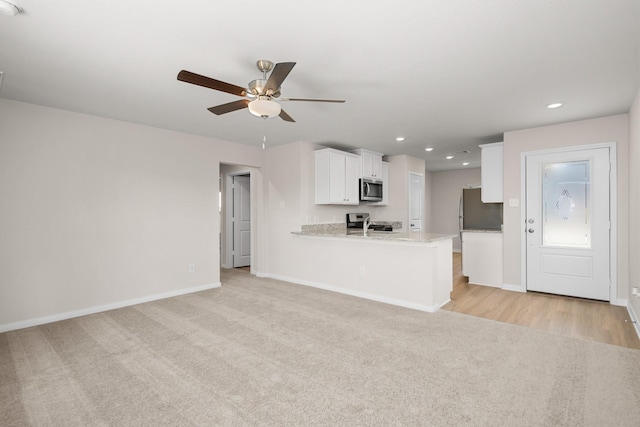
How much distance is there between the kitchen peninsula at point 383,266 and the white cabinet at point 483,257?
3.68 ft

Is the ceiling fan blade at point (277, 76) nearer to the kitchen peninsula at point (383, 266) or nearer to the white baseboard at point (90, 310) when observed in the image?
the kitchen peninsula at point (383, 266)

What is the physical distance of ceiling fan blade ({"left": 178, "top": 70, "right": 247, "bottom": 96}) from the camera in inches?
77.9

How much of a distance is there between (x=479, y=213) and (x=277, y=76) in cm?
Answer: 500

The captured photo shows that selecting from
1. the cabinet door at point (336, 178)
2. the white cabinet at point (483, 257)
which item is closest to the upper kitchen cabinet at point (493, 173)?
the white cabinet at point (483, 257)

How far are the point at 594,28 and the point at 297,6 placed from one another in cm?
190

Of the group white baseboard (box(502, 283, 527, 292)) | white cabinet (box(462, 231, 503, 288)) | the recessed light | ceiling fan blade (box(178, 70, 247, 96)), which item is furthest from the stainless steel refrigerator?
the recessed light

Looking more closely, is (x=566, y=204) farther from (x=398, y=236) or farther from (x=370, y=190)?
(x=370, y=190)

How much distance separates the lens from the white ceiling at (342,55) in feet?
6.06

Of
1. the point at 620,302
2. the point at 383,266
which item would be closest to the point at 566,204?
the point at 620,302

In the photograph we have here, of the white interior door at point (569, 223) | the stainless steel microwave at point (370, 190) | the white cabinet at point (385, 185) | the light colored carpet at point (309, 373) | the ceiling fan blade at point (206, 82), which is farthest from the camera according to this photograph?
the white cabinet at point (385, 185)

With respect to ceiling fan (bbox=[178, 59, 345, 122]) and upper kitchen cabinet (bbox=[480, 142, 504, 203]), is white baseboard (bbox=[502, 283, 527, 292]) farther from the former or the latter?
ceiling fan (bbox=[178, 59, 345, 122])

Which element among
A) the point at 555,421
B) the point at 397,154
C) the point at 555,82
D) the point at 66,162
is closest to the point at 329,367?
the point at 555,421

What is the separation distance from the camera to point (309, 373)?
232 centimetres

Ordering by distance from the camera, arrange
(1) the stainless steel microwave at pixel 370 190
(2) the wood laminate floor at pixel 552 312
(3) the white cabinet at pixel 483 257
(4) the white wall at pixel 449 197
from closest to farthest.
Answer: (2) the wood laminate floor at pixel 552 312, (3) the white cabinet at pixel 483 257, (1) the stainless steel microwave at pixel 370 190, (4) the white wall at pixel 449 197
